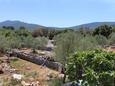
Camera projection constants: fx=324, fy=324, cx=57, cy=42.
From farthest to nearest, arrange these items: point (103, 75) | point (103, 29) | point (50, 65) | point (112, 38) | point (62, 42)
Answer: point (103, 29) < point (112, 38) < point (50, 65) < point (62, 42) < point (103, 75)

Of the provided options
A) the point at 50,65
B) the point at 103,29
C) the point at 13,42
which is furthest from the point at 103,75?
the point at 103,29

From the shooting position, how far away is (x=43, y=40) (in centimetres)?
7094

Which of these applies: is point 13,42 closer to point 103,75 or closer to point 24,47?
point 24,47

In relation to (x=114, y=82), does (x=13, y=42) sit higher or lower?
lower

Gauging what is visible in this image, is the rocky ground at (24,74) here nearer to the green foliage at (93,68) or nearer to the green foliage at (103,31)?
the green foliage at (93,68)

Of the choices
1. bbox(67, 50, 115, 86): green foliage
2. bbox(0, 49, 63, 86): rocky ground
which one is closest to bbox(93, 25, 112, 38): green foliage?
bbox(0, 49, 63, 86): rocky ground

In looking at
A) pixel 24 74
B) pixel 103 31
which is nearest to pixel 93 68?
pixel 24 74

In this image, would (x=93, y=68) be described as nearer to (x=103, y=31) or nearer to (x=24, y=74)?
(x=24, y=74)

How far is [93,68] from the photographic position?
11.5 metres

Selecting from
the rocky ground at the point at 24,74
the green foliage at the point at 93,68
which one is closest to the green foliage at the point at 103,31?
the rocky ground at the point at 24,74

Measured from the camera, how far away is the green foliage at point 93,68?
10.7m

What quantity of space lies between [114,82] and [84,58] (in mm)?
1708

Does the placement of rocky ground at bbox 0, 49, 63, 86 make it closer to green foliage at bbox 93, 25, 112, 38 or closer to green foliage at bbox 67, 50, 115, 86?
green foliage at bbox 67, 50, 115, 86

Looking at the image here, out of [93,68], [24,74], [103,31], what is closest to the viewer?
[93,68]
